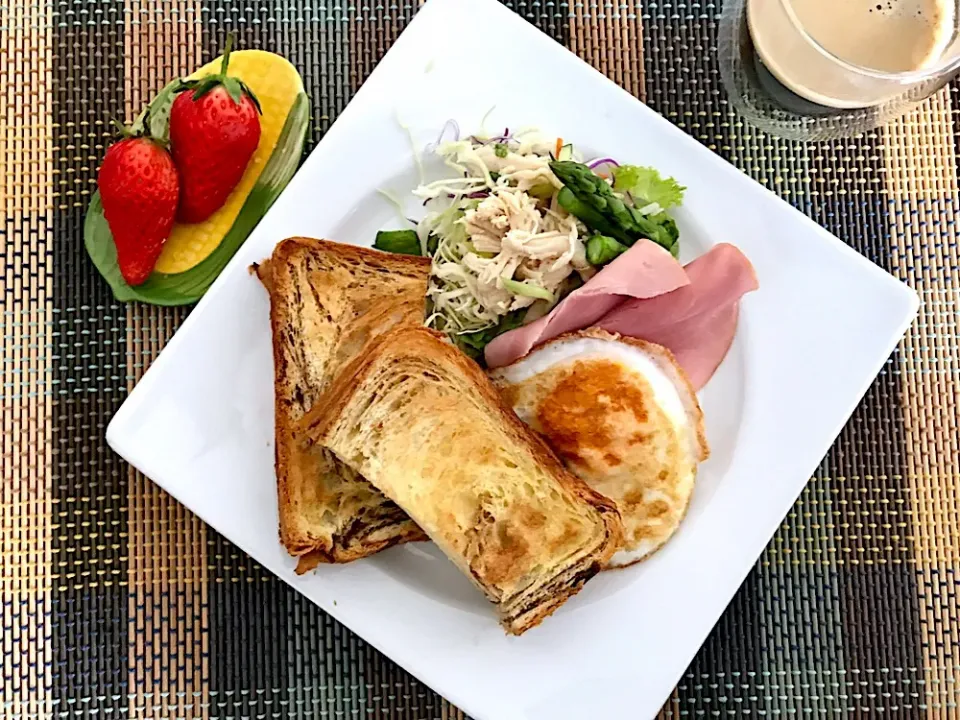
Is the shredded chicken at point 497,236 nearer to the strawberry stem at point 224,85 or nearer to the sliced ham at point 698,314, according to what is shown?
the sliced ham at point 698,314

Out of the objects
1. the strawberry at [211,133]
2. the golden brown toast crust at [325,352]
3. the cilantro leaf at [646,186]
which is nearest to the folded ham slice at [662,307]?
the cilantro leaf at [646,186]

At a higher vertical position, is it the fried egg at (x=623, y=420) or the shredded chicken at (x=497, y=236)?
the shredded chicken at (x=497, y=236)

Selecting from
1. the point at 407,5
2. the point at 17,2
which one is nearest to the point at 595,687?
the point at 407,5

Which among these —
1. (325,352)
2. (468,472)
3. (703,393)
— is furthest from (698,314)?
(325,352)

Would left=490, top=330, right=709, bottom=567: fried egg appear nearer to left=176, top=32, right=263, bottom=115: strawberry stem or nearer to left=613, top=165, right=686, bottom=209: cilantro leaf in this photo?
left=613, top=165, right=686, bottom=209: cilantro leaf

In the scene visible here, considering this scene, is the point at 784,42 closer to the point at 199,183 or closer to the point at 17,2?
the point at 199,183

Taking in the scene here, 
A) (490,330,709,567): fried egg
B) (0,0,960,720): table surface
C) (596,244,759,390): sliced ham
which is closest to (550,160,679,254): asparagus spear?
(596,244,759,390): sliced ham
